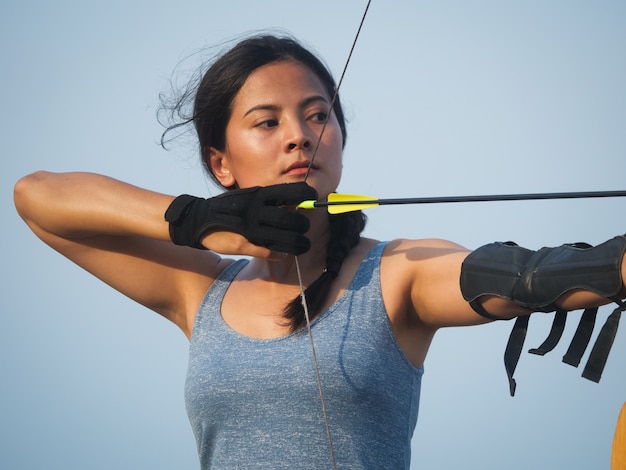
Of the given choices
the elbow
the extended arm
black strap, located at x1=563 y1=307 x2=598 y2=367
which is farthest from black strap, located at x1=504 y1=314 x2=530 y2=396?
the elbow

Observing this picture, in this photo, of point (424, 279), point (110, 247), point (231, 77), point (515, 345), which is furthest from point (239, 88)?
point (515, 345)

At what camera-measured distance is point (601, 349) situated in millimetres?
1458

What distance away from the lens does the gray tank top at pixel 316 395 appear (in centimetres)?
179

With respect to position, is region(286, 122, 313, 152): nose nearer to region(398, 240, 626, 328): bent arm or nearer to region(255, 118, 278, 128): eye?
region(255, 118, 278, 128): eye

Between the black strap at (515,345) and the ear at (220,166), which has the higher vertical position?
the ear at (220,166)

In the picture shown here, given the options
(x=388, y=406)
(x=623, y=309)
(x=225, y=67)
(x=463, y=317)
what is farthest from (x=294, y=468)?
(x=225, y=67)

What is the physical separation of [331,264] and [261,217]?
277mm

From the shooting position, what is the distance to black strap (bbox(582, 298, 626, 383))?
56.9 inches

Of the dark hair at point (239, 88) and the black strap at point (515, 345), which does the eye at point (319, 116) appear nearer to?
the dark hair at point (239, 88)

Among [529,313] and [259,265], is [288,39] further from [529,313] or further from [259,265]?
[529,313]

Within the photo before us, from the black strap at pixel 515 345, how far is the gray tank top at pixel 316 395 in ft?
0.93

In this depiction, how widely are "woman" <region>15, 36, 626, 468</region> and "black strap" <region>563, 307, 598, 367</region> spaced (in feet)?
0.12

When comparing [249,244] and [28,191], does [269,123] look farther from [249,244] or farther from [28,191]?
[28,191]

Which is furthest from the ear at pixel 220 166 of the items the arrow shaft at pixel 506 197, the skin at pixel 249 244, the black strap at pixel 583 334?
the black strap at pixel 583 334
